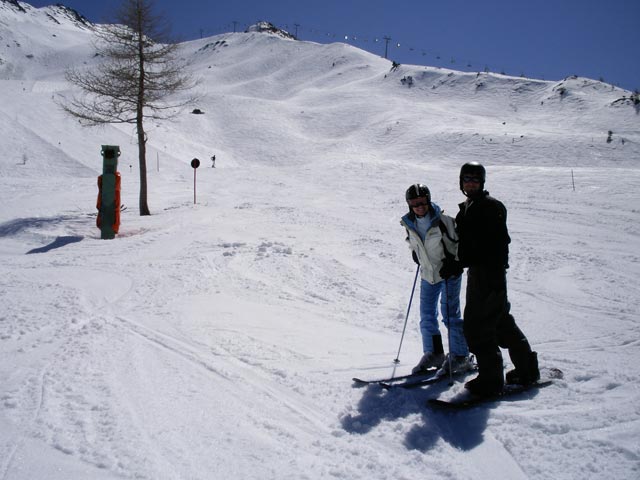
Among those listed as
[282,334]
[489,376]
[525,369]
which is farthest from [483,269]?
[282,334]

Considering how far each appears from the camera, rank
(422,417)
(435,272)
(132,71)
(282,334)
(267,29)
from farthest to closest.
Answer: (267,29)
(132,71)
(282,334)
(435,272)
(422,417)

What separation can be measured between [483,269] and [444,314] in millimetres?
767

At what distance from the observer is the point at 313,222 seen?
1425cm

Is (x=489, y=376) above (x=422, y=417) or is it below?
above

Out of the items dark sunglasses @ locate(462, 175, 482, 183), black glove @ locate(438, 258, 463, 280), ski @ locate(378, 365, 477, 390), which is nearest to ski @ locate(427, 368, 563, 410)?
ski @ locate(378, 365, 477, 390)

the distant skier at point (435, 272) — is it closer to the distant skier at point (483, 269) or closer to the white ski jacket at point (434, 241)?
the white ski jacket at point (434, 241)

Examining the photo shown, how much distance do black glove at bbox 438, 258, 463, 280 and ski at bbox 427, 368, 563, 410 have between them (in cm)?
110

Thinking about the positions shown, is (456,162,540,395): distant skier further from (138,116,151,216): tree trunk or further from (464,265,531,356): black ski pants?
(138,116,151,216): tree trunk

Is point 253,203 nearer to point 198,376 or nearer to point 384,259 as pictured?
point 384,259

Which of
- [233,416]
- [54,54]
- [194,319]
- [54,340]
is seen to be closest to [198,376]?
[233,416]

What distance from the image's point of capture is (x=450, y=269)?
4.09 meters

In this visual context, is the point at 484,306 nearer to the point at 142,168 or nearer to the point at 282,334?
the point at 282,334

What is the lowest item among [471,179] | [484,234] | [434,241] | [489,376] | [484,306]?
[489,376]

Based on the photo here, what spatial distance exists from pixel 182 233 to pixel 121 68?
676cm
